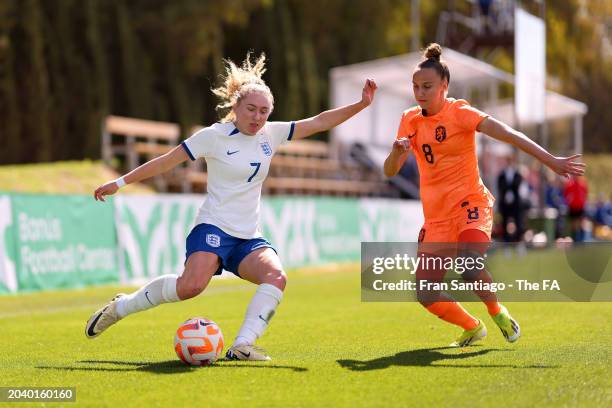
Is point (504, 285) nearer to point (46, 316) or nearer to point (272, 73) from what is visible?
point (46, 316)

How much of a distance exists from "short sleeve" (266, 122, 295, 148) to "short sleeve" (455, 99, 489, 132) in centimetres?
125

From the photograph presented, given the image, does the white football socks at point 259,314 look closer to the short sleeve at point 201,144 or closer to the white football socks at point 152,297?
the white football socks at point 152,297

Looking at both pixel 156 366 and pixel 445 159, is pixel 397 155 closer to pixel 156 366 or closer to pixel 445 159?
pixel 445 159

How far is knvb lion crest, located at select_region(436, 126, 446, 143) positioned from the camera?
25.2 ft

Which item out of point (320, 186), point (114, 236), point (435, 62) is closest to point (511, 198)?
point (114, 236)

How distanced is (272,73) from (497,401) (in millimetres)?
29845

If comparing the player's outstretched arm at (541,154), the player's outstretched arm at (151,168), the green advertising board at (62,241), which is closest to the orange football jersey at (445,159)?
the player's outstretched arm at (541,154)

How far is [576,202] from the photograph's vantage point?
85.4ft

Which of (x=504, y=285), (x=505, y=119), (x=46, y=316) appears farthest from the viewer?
(x=505, y=119)

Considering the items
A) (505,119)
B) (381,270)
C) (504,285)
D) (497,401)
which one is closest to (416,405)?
(497,401)

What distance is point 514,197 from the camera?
22828mm

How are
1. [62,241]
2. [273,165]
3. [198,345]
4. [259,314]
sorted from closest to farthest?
[198,345]
[259,314]
[62,241]
[273,165]

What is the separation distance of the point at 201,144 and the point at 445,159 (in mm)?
1873

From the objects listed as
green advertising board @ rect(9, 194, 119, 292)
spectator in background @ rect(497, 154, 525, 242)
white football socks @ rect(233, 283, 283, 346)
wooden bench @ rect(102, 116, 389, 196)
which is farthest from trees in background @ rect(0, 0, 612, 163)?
white football socks @ rect(233, 283, 283, 346)
